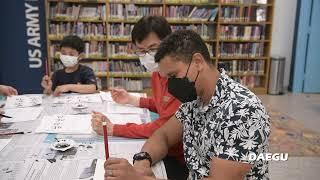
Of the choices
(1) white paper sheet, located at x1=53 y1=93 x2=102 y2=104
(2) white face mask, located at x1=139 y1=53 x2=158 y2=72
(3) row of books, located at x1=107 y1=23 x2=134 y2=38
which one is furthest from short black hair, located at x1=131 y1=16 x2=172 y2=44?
→ (3) row of books, located at x1=107 y1=23 x2=134 y2=38

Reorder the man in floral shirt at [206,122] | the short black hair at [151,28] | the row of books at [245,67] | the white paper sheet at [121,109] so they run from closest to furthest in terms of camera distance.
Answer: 1. the man in floral shirt at [206,122]
2. the short black hair at [151,28]
3. the white paper sheet at [121,109]
4. the row of books at [245,67]

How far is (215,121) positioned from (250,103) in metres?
0.14

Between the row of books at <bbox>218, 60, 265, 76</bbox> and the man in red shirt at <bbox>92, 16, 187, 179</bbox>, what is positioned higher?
the man in red shirt at <bbox>92, 16, 187, 179</bbox>

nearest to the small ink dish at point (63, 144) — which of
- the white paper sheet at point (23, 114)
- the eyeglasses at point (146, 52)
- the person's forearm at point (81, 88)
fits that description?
the white paper sheet at point (23, 114)

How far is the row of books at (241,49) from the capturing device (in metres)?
5.88

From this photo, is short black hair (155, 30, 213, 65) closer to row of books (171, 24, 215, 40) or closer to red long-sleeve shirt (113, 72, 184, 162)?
red long-sleeve shirt (113, 72, 184, 162)

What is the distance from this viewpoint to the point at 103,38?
18.2ft

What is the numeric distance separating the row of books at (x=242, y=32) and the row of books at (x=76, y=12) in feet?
6.34

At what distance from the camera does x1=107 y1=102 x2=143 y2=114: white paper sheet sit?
2.21m

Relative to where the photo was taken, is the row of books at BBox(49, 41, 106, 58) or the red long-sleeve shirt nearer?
the red long-sleeve shirt

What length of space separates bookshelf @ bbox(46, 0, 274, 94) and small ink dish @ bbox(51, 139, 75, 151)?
13.0ft

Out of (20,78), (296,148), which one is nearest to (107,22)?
(20,78)

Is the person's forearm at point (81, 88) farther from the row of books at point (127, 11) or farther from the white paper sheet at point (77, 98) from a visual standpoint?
the row of books at point (127, 11)

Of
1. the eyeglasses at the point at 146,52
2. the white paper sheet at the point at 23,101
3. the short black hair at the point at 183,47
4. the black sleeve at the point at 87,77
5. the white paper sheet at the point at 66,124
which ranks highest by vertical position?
the short black hair at the point at 183,47
